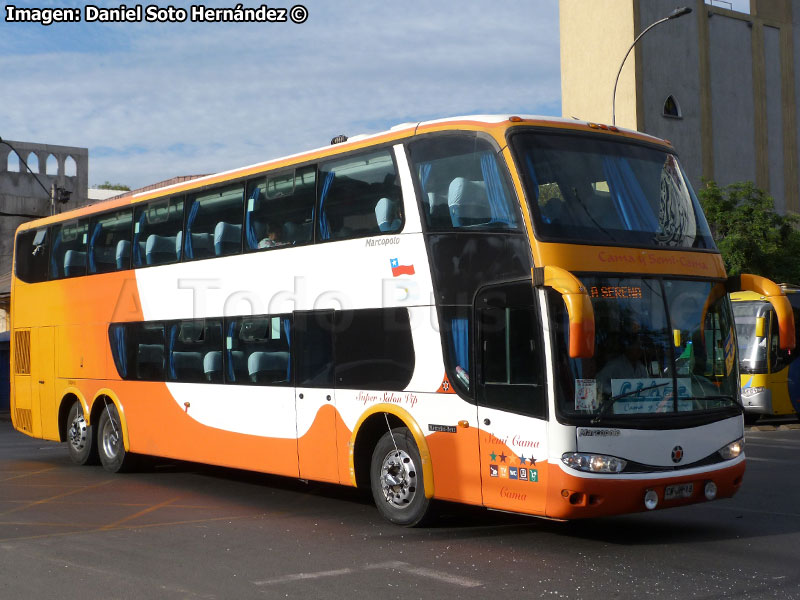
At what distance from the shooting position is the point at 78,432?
54.0ft

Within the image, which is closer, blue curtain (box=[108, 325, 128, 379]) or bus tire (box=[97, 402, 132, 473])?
blue curtain (box=[108, 325, 128, 379])

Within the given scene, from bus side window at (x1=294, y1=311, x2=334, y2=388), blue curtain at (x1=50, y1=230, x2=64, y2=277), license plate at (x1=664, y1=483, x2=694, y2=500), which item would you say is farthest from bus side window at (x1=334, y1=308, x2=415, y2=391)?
blue curtain at (x1=50, y1=230, x2=64, y2=277)

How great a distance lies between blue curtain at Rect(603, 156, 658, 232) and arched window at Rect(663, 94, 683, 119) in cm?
3324

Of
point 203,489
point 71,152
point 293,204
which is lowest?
point 203,489

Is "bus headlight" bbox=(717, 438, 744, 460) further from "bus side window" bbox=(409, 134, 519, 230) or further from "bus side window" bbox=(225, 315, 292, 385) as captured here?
"bus side window" bbox=(225, 315, 292, 385)

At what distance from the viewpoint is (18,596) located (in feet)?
24.2

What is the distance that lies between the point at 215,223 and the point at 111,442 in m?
→ 4.34

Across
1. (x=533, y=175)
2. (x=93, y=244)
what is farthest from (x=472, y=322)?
(x=93, y=244)

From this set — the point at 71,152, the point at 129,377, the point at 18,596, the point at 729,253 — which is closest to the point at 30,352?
the point at 129,377

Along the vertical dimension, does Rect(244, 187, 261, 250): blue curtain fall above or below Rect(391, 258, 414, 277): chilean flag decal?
above

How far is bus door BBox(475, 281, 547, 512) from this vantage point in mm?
8867

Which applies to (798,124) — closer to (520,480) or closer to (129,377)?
(129,377)

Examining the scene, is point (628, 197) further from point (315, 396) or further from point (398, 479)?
point (315, 396)

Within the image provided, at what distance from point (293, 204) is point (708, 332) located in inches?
187
